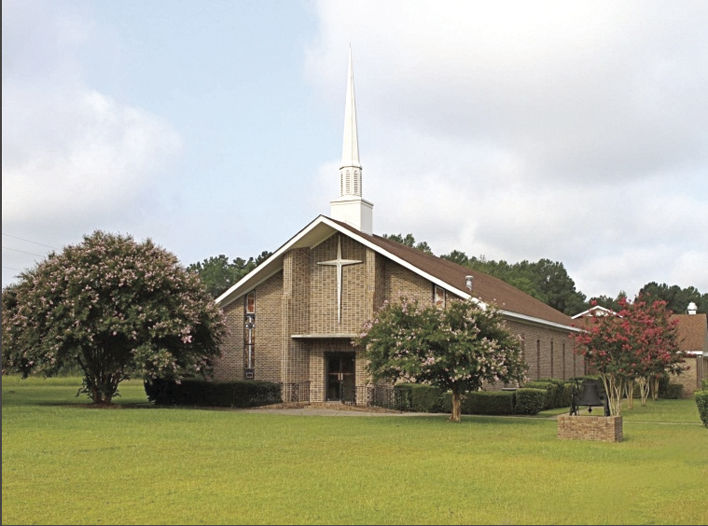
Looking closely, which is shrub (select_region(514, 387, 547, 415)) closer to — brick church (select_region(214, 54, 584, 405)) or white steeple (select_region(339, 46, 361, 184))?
brick church (select_region(214, 54, 584, 405))

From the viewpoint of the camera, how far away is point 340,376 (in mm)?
34438

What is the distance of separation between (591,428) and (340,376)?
54.8ft

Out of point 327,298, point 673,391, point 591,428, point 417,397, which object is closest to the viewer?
point 591,428

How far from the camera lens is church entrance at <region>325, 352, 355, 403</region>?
3412 centimetres

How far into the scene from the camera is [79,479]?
12.2 meters

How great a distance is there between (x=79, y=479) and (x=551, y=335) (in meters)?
32.8

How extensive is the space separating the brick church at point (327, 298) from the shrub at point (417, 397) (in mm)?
1869

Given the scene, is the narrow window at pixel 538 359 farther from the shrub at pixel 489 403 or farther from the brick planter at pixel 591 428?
the brick planter at pixel 591 428

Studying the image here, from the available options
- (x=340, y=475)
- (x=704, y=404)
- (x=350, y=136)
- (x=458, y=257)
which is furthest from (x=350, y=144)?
(x=458, y=257)

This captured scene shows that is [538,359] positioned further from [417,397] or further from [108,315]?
[108,315]

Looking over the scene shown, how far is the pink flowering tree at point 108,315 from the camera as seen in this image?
1123 inches

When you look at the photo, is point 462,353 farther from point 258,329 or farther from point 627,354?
point 258,329

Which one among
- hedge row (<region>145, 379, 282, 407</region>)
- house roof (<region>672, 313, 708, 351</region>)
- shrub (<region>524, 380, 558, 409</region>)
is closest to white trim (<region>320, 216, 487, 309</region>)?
shrub (<region>524, 380, 558, 409</region>)

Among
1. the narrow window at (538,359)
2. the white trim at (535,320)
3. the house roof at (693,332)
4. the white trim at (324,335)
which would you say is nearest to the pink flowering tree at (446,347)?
the white trim at (535,320)
